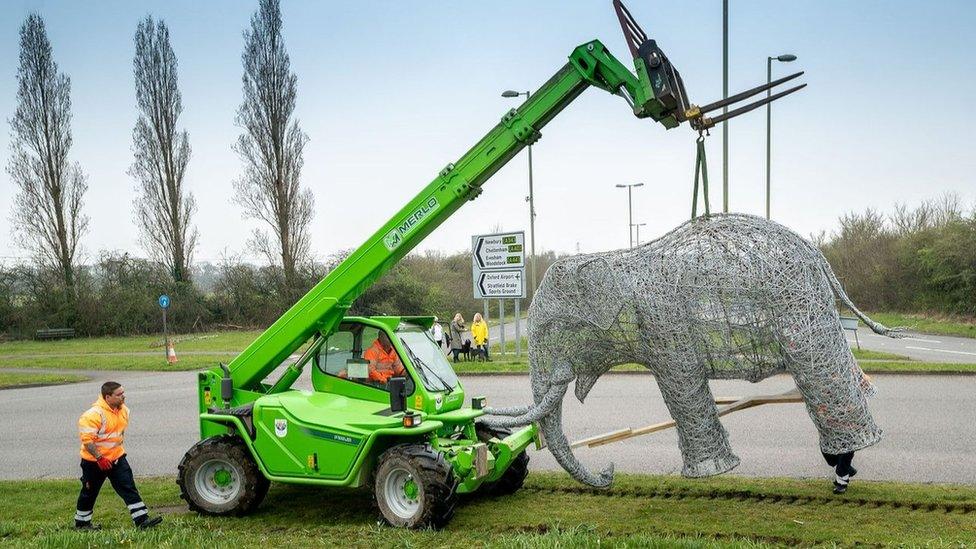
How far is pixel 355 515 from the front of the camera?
7.57m

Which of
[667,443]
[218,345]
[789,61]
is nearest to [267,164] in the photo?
[218,345]

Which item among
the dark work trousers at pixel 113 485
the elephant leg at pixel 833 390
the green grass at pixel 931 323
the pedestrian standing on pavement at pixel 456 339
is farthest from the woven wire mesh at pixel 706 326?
the green grass at pixel 931 323

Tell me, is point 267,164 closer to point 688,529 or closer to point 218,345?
point 218,345

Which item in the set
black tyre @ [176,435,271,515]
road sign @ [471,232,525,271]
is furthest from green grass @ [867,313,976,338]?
black tyre @ [176,435,271,515]

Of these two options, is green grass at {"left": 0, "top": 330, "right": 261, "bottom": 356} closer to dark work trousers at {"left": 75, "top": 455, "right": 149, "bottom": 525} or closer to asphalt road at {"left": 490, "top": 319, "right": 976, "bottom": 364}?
asphalt road at {"left": 490, "top": 319, "right": 976, "bottom": 364}

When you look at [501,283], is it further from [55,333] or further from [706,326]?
[55,333]

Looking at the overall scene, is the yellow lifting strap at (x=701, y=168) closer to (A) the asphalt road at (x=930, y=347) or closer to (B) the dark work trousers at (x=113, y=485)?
(B) the dark work trousers at (x=113, y=485)

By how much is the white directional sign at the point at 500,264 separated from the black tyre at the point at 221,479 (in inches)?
486

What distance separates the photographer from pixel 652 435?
11.3 meters

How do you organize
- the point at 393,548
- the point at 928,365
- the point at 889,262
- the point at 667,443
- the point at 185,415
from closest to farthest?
the point at 393,548, the point at 667,443, the point at 185,415, the point at 928,365, the point at 889,262

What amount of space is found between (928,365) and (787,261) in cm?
1273

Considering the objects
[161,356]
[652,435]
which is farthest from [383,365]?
[161,356]

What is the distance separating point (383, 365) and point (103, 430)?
2.55 meters

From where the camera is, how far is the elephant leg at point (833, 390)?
6.62 meters
